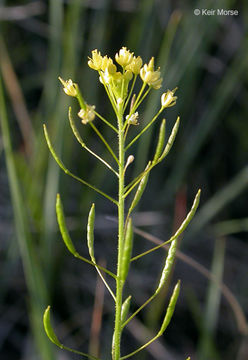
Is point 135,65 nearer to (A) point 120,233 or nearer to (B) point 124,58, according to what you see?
(B) point 124,58

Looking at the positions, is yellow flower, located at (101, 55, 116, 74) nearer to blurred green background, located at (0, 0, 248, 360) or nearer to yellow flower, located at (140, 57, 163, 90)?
yellow flower, located at (140, 57, 163, 90)

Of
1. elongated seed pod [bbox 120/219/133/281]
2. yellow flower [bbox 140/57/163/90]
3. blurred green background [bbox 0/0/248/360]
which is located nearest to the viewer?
elongated seed pod [bbox 120/219/133/281]

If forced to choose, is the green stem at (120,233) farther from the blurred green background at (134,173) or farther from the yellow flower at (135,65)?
the blurred green background at (134,173)

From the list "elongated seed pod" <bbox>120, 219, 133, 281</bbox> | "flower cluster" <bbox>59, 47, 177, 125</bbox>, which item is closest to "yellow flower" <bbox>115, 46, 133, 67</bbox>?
"flower cluster" <bbox>59, 47, 177, 125</bbox>

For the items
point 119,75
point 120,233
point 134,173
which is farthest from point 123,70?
point 134,173

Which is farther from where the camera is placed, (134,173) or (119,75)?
(134,173)

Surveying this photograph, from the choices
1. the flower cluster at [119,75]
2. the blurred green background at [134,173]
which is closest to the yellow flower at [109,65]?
the flower cluster at [119,75]

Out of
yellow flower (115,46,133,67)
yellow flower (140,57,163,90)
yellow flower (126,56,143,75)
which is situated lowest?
yellow flower (140,57,163,90)

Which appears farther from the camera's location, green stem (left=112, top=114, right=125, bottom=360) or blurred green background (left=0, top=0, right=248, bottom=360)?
blurred green background (left=0, top=0, right=248, bottom=360)

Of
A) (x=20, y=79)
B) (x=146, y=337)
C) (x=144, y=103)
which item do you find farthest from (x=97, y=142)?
(x=146, y=337)

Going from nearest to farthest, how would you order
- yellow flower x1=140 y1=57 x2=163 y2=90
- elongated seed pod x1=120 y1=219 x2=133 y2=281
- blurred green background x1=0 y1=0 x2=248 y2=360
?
elongated seed pod x1=120 y1=219 x2=133 y2=281, yellow flower x1=140 y1=57 x2=163 y2=90, blurred green background x1=0 y1=0 x2=248 y2=360
